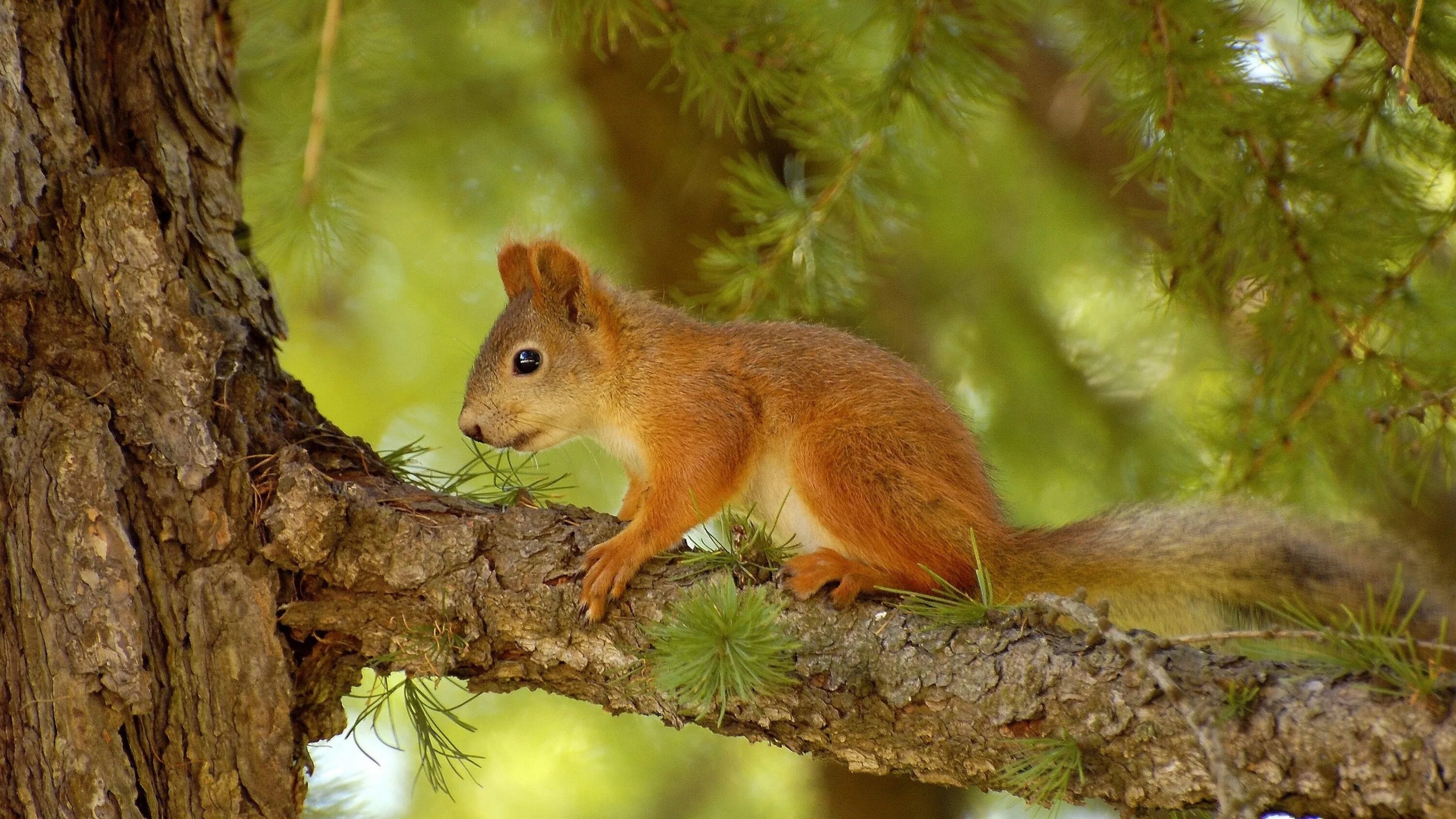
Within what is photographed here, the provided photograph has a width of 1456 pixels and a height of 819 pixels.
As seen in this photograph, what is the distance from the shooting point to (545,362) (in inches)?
91.6

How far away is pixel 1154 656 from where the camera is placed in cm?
131

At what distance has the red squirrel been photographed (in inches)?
69.1

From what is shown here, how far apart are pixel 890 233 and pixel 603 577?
1.56 m

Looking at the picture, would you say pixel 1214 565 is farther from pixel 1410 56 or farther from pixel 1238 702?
pixel 1410 56

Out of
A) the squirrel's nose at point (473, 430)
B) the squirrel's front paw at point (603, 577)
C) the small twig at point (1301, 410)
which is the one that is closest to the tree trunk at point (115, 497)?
the squirrel's front paw at point (603, 577)

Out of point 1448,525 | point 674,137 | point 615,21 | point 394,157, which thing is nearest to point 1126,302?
point 1448,525

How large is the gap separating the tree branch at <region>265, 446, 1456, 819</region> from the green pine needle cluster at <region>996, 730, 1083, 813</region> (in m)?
0.01

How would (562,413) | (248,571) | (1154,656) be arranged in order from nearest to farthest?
(1154,656) < (248,571) < (562,413)

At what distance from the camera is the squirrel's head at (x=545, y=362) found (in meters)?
2.27

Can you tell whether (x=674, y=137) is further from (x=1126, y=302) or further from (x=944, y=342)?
(x=1126, y=302)

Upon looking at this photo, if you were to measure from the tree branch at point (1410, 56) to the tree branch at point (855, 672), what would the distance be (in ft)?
2.42

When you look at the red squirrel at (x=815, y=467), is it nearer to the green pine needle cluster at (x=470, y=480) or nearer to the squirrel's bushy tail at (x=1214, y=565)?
the squirrel's bushy tail at (x=1214, y=565)

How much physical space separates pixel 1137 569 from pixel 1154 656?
572mm

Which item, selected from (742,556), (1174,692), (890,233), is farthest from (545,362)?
(1174,692)
